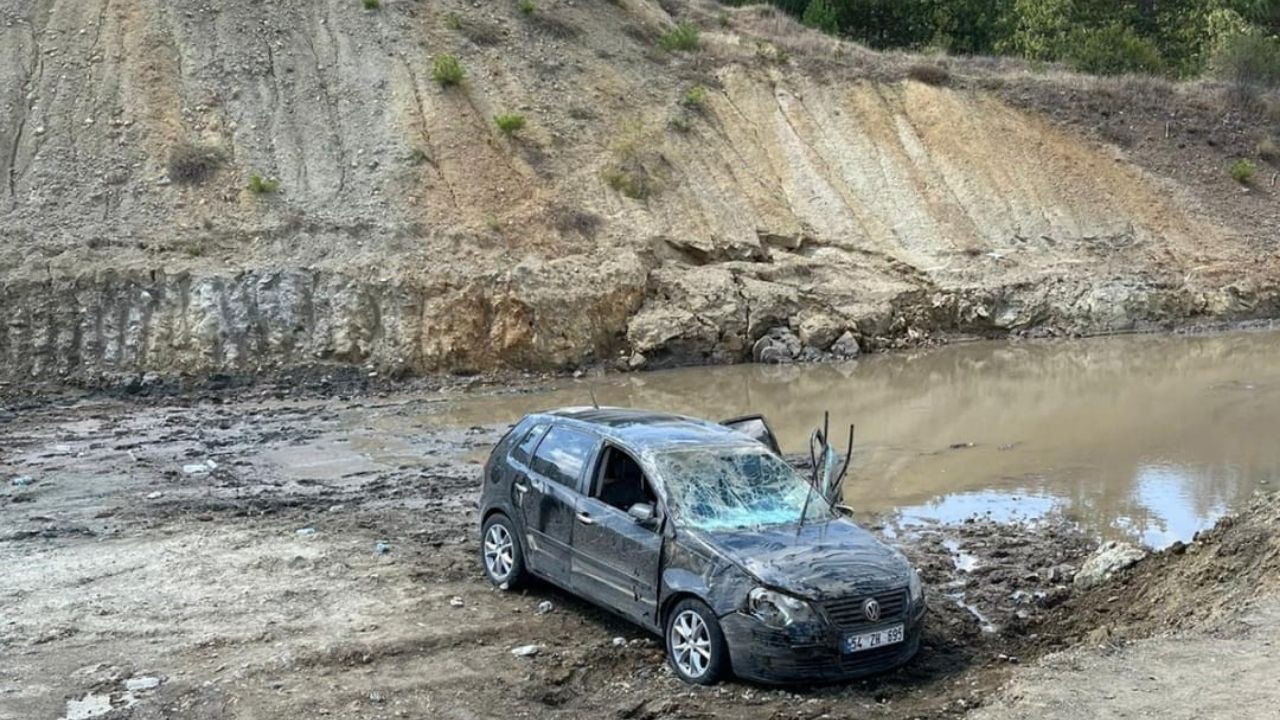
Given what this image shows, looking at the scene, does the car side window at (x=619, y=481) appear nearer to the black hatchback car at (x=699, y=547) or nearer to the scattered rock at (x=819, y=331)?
the black hatchback car at (x=699, y=547)

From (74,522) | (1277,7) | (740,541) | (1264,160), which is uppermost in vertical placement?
(1277,7)

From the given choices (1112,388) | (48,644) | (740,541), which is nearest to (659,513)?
(740,541)

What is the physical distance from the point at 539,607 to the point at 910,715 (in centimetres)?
310

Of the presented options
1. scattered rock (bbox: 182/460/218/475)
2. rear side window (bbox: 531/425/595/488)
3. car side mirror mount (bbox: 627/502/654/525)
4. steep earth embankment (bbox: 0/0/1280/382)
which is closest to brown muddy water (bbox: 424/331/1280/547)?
steep earth embankment (bbox: 0/0/1280/382)

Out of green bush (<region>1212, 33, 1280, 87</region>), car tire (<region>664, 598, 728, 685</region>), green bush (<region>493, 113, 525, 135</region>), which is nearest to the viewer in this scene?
car tire (<region>664, 598, 728, 685</region>)

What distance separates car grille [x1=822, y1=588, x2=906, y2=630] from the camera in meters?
7.28

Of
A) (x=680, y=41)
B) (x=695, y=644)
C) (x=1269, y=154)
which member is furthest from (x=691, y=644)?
(x=1269, y=154)

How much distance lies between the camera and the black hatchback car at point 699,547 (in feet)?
23.9

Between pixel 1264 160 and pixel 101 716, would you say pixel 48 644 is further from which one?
pixel 1264 160

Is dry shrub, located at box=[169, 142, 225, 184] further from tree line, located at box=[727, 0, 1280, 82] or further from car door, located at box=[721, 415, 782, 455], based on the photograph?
tree line, located at box=[727, 0, 1280, 82]

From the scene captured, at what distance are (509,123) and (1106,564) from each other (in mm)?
20352

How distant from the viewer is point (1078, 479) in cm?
1430

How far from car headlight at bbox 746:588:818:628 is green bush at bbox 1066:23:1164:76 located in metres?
36.8

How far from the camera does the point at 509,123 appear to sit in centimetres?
2766
